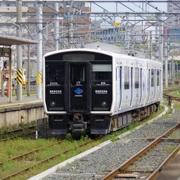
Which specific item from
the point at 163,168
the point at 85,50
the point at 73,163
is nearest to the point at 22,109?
the point at 85,50

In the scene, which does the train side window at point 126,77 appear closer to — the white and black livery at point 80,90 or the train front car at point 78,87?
the white and black livery at point 80,90

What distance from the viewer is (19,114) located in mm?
23078

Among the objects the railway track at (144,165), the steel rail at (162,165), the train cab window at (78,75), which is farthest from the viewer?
the train cab window at (78,75)

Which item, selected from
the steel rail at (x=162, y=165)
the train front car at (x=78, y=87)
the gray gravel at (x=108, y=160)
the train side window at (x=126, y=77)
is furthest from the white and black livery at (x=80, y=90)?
the steel rail at (x=162, y=165)

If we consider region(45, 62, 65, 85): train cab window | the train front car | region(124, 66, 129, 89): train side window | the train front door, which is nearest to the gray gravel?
the train front car

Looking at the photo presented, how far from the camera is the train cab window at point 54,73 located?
679 inches

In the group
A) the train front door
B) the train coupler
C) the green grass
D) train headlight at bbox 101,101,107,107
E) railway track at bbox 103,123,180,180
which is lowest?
the green grass

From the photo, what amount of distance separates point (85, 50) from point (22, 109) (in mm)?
6849

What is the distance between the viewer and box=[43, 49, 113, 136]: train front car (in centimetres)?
1711

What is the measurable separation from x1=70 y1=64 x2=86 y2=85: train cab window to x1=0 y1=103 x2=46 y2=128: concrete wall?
15.0ft

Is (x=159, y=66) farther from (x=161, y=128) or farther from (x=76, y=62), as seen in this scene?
(x=76, y=62)

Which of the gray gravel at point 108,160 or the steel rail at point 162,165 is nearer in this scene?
the steel rail at point 162,165

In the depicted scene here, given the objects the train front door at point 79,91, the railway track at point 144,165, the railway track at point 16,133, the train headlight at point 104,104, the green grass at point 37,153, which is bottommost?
the railway track at point 16,133

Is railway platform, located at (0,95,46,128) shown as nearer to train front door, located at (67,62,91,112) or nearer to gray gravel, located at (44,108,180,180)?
train front door, located at (67,62,91,112)
